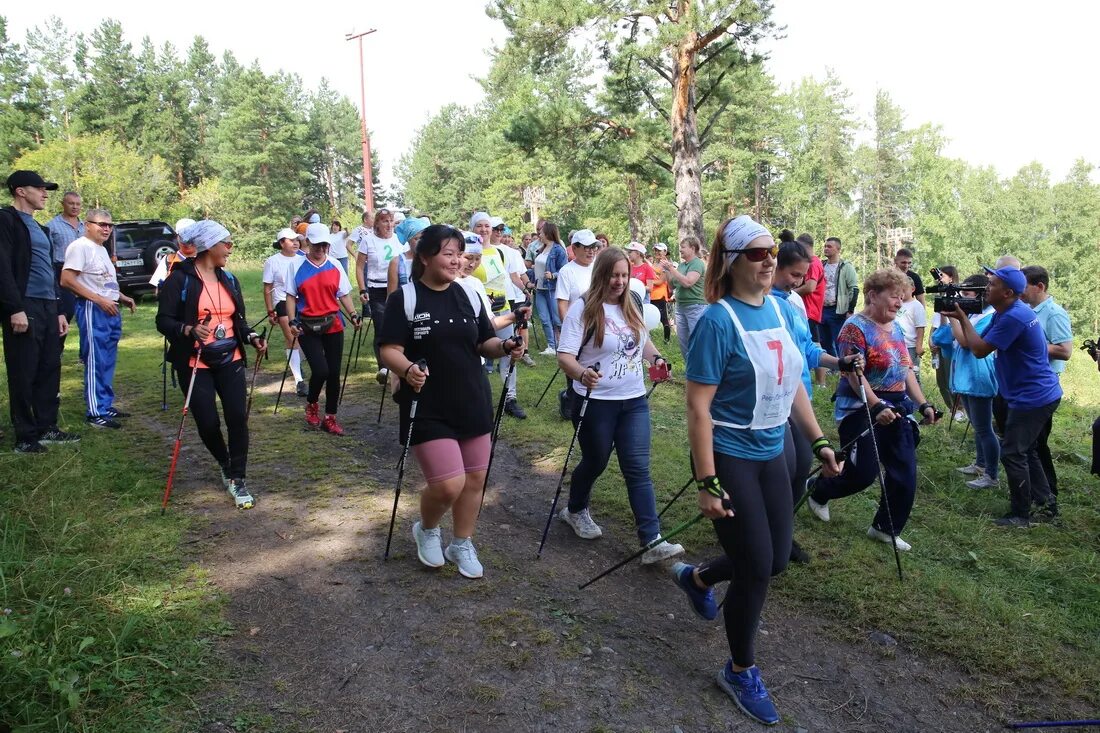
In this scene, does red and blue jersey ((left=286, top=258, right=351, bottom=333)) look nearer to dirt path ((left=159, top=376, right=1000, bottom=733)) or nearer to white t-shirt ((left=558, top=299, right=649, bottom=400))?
dirt path ((left=159, top=376, right=1000, bottom=733))

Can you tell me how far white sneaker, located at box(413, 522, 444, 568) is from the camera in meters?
4.62

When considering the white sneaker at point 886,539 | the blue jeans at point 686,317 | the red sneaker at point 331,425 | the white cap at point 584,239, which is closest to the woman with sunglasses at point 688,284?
the blue jeans at point 686,317

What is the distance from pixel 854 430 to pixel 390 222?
6.51m

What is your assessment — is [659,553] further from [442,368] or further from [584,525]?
[442,368]

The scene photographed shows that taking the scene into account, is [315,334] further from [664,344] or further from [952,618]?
[664,344]

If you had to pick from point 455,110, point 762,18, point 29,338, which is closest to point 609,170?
point 762,18

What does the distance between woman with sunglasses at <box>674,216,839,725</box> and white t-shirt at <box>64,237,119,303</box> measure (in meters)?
6.74

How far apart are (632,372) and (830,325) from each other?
7.22 metres

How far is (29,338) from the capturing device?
20.9 feet

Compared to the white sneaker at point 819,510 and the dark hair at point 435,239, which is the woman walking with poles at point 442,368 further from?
the white sneaker at point 819,510

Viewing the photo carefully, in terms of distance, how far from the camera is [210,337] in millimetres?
5328

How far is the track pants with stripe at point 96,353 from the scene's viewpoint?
305 inches

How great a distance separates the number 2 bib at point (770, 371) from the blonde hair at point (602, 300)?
1627 mm

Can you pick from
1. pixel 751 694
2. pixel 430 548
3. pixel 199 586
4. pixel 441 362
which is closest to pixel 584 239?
pixel 441 362
